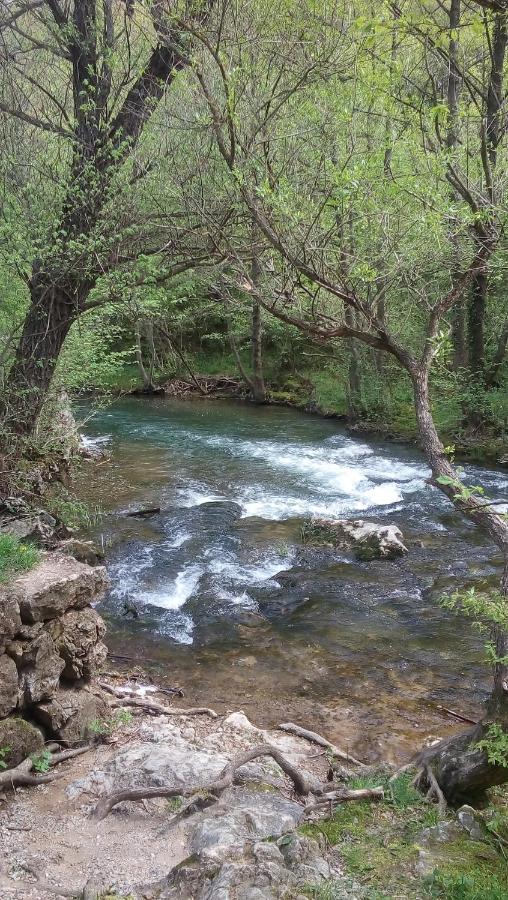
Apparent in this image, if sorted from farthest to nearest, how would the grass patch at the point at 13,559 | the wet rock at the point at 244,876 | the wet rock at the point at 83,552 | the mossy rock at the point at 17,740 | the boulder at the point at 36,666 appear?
the wet rock at the point at 83,552 → the grass patch at the point at 13,559 → the boulder at the point at 36,666 → the mossy rock at the point at 17,740 → the wet rock at the point at 244,876

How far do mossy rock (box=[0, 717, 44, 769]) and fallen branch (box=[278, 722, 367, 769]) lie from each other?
103 inches

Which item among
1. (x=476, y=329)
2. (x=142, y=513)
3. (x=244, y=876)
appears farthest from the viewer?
(x=476, y=329)

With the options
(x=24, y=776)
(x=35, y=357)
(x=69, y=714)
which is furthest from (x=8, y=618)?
(x=35, y=357)

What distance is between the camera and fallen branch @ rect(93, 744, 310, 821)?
16.4 ft

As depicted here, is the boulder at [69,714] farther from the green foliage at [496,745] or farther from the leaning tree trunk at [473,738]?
the green foliage at [496,745]

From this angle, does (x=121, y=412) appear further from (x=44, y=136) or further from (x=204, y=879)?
(x=204, y=879)

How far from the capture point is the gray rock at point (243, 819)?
4.30m

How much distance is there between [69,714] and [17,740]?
2.10ft

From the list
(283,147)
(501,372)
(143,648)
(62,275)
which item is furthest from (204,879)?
(501,372)

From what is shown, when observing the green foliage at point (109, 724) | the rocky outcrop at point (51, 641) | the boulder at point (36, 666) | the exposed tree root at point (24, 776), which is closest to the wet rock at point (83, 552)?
the rocky outcrop at point (51, 641)

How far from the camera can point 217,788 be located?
511 cm

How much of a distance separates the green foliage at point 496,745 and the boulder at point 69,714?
384 cm

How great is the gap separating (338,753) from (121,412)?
21.0m

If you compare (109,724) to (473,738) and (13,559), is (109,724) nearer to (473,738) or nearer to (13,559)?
(13,559)
